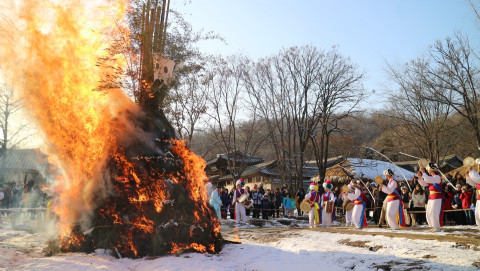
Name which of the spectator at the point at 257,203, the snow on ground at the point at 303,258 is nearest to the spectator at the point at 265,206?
the spectator at the point at 257,203

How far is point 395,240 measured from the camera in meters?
10.3

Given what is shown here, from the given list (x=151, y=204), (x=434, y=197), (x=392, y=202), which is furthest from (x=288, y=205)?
(x=151, y=204)

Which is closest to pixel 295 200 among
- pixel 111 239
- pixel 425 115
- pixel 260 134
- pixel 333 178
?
pixel 333 178

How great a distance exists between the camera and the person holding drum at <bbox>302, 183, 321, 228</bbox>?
60.6 ft

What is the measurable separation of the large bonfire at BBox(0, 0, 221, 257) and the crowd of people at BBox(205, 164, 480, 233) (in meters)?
6.45

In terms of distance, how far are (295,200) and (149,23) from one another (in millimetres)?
17222

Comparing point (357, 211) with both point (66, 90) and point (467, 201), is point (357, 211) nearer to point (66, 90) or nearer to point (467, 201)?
point (467, 201)

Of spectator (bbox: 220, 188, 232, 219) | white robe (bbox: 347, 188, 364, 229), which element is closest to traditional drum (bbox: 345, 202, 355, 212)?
white robe (bbox: 347, 188, 364, 229)

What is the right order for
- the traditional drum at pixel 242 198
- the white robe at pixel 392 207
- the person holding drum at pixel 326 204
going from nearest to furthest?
the white robe at pixel 392 207 → the person holding drum at pixel 326 204 → the traditional drum at pixel 242 198

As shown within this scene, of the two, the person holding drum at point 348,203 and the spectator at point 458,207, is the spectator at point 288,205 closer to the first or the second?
the person holding drum at point 348,203

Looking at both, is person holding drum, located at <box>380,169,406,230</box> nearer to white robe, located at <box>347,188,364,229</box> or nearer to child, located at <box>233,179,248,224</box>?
white robe, located at <box>347,188,364,229</box>

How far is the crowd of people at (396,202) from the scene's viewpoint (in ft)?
Result: 40.1

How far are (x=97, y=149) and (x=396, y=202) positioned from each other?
10089 mm

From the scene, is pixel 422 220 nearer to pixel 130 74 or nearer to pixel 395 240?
pixel 395 240
